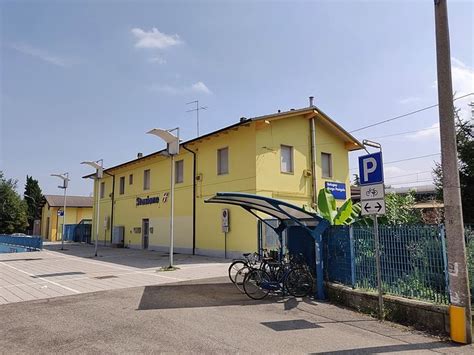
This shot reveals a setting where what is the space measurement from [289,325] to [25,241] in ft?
90.8

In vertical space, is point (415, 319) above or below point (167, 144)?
below

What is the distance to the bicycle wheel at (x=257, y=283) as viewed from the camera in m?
9.33

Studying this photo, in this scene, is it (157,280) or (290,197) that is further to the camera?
(290,197)

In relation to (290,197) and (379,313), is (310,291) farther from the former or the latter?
(290,197)

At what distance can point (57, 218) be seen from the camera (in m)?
45.2

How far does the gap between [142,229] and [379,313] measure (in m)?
22.2

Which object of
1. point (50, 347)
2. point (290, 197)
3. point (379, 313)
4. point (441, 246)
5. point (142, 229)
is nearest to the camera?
point (50, 347)

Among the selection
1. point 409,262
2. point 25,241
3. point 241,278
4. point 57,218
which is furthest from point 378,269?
point 57,218

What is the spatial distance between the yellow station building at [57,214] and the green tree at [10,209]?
9.78ft

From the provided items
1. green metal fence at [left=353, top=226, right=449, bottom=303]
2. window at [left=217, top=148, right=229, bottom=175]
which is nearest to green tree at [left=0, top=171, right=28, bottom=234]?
window at [left=217, top=148, right=229, bottom=175]

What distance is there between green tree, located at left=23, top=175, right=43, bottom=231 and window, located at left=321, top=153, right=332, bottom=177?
176 ft

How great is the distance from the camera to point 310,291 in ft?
30.8

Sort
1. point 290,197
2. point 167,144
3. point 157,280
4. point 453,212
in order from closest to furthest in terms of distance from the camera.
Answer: point 453,212, point 157,280, point 167,144, point 290,197

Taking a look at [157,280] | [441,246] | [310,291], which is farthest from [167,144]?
[441,246]
